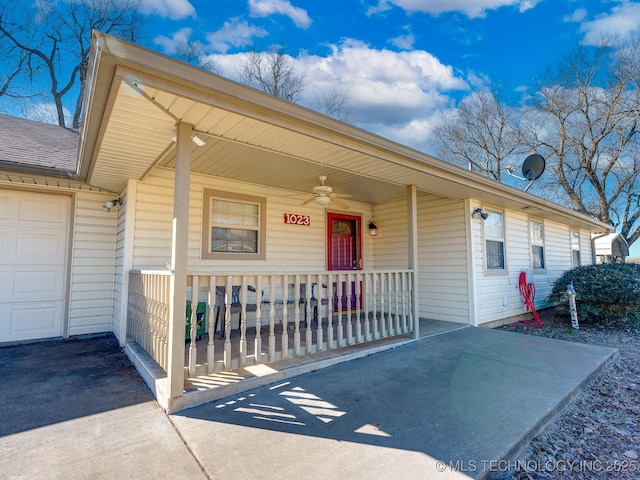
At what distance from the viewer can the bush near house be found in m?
6.48

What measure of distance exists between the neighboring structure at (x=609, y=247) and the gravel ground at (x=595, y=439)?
991 cm

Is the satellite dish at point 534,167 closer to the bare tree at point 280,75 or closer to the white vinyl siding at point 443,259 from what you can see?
the white vinyl siding at point 443,259

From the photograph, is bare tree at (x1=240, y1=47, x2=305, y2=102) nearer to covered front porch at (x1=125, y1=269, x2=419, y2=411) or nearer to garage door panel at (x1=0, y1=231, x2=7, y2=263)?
garage door panel at (x1=0, y1=231, x2=7, y2=263)

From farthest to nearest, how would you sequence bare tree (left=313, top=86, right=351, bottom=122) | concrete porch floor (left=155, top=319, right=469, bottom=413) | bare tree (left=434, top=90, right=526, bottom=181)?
bare tree (left=434, top=90, right=526, bottom=181) < bare tree (left=313, top=86, right=351, bottom=122) < concrete porch floor (left=155, top=319, right=469, bottom=413)

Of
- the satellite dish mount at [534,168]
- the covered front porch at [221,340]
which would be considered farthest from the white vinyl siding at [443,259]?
the satellite dish mount at [534,168]

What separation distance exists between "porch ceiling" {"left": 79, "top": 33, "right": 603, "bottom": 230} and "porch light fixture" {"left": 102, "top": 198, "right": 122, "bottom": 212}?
171 millimetres

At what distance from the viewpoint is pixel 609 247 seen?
1181cm

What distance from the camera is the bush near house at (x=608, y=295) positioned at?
21.3 feet

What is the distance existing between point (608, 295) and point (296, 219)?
254 inches

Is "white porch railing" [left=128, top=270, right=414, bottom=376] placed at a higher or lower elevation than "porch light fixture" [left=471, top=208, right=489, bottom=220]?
lower

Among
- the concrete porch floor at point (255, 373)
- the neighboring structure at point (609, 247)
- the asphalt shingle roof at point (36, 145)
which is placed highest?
the asphalt shingle roof at point (36, 145)

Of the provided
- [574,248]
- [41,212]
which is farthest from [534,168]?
[41,212]

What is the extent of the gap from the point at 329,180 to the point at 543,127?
1584cm

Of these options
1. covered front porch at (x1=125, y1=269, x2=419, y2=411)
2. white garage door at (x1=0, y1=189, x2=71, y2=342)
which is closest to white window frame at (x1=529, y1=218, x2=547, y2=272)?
covered front porch at (x1=125, y1=269, x2=419, y2=411)
